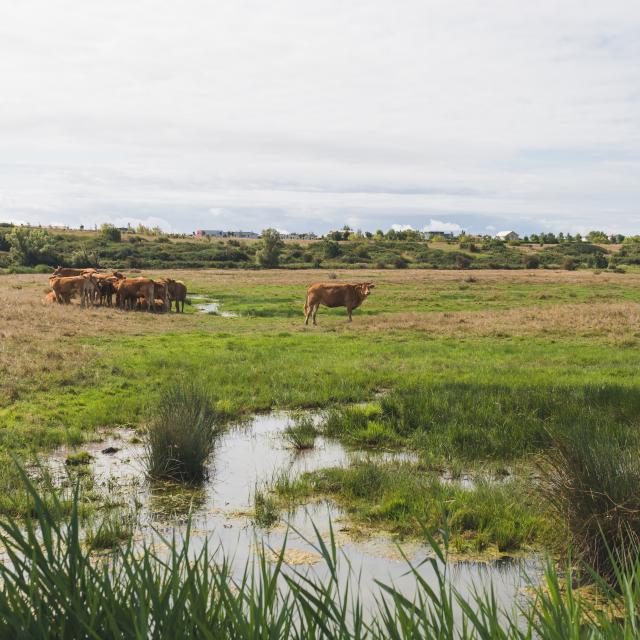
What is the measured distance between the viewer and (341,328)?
84.3 ft

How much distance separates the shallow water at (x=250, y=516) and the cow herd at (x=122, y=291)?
2046cm

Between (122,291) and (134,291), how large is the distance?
0.59 m

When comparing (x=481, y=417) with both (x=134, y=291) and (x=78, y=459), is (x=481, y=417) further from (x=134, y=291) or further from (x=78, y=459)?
(x=134, y=291)

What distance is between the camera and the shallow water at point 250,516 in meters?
5.97

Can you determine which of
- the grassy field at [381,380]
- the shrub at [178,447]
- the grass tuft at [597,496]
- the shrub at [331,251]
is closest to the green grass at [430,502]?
the grassy field at [381,380]

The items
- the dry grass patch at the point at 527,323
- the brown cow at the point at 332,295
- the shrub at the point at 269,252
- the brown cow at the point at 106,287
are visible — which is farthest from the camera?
the shrub at the point at 269,252

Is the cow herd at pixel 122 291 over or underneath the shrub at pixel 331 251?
underneath

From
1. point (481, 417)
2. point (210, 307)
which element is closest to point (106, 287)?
point (210, 307)

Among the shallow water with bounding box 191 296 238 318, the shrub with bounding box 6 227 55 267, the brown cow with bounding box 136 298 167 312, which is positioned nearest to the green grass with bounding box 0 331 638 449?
the brown cow with bounding box 136 298 167 312

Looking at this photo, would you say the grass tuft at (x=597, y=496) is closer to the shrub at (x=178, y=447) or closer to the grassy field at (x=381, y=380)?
the grassy field at (x=381, y=380)

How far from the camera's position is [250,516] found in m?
7.28

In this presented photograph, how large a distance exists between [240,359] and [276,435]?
6.84 meters

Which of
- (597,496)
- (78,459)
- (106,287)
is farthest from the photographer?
(106,287)

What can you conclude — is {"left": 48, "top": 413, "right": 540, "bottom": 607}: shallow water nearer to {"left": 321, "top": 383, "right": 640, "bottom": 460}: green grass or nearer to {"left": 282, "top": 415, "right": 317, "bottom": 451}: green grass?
{"left": 282, "top": 415, "right": 317, "bottom": 451}: green grass
